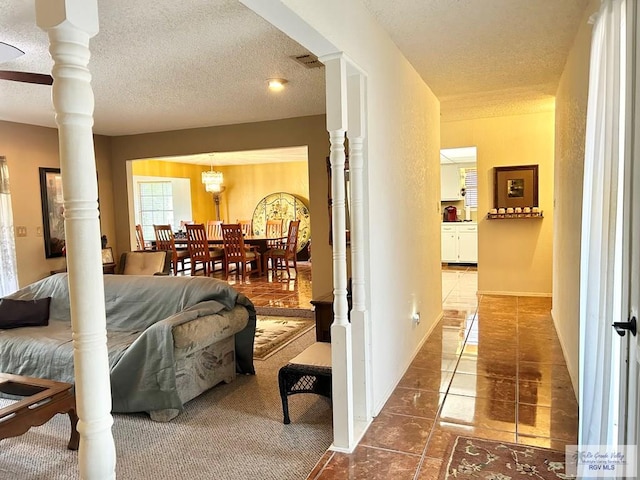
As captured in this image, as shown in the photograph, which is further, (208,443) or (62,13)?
(208,443)

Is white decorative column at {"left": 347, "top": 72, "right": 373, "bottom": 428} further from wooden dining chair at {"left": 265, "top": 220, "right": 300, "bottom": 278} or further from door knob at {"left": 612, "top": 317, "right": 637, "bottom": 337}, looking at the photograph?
wooden dining chair at {"left": 265, "top": 220, "right": 300, "bottom": 278}

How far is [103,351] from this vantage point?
1.11 meters

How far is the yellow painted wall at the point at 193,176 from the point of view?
10.5 metres

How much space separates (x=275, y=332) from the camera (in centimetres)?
496

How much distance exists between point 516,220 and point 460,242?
3.48m

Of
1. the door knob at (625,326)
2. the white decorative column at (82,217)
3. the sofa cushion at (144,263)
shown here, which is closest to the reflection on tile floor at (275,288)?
the sofa cushion at (144,263)

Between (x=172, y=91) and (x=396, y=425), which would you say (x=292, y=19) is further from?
(x=172, y=91)

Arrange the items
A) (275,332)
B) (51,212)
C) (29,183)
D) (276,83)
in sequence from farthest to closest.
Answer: (51,212) → (29,183) → (275,332) → (276,83)

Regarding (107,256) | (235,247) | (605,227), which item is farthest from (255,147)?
(605,227)

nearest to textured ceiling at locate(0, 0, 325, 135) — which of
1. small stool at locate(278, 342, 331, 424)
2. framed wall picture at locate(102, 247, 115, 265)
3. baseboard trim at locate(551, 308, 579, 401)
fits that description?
framed wall picture at locate(102, 247, 115, 265)

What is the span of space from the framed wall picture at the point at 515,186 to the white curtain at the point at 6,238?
6.14 m

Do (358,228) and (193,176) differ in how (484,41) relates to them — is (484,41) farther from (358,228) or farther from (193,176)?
(193,176)

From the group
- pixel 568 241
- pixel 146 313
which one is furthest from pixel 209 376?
pixel 568 241

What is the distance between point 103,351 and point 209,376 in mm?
2303
